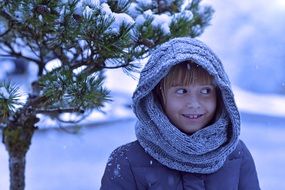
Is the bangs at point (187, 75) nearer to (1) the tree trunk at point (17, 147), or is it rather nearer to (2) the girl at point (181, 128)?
(2) the girl at point (181, 128)

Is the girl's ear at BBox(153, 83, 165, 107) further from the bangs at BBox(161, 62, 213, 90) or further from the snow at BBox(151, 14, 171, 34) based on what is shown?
the snow at BBox(151, 14, 171, 34)

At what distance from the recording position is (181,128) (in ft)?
5.24

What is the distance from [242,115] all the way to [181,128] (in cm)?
692

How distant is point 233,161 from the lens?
5.42 feet

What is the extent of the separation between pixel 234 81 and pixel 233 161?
976 cm

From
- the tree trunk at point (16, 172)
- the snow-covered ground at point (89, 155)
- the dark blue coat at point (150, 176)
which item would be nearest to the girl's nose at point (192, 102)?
the dark blue coat at point (150, 176)

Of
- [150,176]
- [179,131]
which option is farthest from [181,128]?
[150,176]

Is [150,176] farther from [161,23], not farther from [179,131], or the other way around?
[161,23]

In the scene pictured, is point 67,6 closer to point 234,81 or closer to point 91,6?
point 91,6

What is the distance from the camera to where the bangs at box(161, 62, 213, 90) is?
5.08 feet

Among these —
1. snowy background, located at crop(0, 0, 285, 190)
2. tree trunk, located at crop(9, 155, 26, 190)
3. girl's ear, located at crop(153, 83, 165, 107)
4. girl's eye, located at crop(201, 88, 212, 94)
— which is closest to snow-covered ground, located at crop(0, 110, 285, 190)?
snowy background, located at crop(0, 0, 285, 190)

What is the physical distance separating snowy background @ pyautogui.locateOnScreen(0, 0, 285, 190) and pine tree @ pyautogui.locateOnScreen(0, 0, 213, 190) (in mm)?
300

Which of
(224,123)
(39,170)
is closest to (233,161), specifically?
(224,123)

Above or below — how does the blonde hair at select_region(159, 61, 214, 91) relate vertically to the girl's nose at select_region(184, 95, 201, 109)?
above
